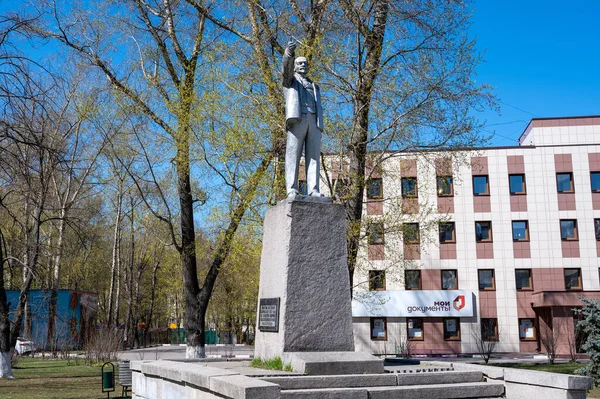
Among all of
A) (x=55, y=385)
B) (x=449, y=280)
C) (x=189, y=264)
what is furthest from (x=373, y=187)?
(x=449, y=280)

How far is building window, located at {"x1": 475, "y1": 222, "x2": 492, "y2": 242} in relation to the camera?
36188 mm

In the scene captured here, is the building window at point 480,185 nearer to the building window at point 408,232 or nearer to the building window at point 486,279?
the building window at point 486,279

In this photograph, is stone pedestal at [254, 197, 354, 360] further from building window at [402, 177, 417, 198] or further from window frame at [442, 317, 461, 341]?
window frame at [442, 317, 461, 341]

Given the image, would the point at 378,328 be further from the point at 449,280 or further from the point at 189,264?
the point at 189,264

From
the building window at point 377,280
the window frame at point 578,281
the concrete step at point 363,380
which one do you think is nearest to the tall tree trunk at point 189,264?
the building window at point 377,280

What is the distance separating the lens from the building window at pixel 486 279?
35.8 metres

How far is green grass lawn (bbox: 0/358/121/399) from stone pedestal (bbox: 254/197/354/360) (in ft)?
23.6

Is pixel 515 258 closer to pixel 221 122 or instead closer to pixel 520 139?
pixel 520 139

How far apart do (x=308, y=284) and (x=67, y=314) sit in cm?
3338

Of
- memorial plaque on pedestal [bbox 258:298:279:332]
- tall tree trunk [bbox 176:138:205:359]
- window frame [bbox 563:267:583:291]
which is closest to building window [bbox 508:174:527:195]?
window frame [bbox 563:267:583:291]

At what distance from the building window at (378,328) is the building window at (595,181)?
14.0 metres

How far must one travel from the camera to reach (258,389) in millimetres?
5816

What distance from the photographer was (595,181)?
118 feet

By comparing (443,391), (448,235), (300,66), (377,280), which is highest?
(448,235)
